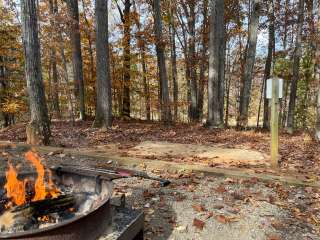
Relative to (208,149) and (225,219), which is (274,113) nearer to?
(208,149)

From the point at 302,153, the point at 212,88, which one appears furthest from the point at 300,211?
the point at 212,88

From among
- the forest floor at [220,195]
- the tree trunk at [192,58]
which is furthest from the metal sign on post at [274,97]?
the tree trunk at [192,58]

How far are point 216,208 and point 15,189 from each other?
226 cm

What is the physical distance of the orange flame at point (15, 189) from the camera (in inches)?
94.9

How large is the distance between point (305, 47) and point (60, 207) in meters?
18.2

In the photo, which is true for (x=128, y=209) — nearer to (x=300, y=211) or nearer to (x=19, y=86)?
(x=300, y=211)

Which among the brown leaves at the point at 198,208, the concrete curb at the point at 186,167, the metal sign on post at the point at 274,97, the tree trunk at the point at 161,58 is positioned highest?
the tree trunk at the point at 161,58

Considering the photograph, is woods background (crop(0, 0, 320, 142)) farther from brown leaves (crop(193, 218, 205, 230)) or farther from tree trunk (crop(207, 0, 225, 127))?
brown leaves (crop(193, 218, 205, 230))

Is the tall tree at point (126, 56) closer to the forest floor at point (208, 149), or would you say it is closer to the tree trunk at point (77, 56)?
the tree trunk at point (77, 56)

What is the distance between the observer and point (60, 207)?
240 cm

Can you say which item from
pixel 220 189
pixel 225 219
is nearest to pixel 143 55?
pixel 220 189

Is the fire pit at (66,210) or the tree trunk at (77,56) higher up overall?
the tree trunk at (77,56)

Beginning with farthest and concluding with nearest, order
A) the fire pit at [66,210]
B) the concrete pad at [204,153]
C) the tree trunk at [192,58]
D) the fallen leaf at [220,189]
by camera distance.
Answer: the tree trunk at [192,58]
the concrete pad at [204,153]
the fallen leaf at [220,189]
the fire pit at [66,210]

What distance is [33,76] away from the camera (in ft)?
19.2
